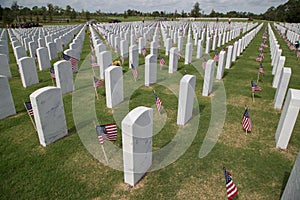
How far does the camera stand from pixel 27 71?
8.82 metres

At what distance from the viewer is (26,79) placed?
29.2 feet

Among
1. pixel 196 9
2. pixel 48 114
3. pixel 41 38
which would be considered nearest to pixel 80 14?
pixel 196 9

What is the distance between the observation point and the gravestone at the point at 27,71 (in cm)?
851

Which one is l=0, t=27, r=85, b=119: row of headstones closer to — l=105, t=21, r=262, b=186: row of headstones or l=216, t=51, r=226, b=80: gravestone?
l=105, t=21, r=262, b=186: row of headstones

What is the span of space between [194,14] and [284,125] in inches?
3995

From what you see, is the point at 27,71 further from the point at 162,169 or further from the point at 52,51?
the point at 162,169

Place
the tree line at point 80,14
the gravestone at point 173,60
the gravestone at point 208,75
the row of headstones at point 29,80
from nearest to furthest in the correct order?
the row of headstones at point 29,80, the gravestone at point 208,75, the gravestone at point 173,60, the tree line at point 80,14

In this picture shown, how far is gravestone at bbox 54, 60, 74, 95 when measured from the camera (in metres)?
7.60

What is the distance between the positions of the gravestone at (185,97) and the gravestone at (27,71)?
6.92 metres

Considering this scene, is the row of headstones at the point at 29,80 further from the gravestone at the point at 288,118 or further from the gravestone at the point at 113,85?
the gravestone at the point at 288,118

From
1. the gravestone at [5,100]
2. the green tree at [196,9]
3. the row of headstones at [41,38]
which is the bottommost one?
the gravestone at [5,100]

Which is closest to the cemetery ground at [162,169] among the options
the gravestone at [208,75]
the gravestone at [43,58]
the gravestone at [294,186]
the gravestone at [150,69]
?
the gravestone at [294,186]

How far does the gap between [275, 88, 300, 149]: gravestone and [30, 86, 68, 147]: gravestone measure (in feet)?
18.4

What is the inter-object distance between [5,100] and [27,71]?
3.04 meters
